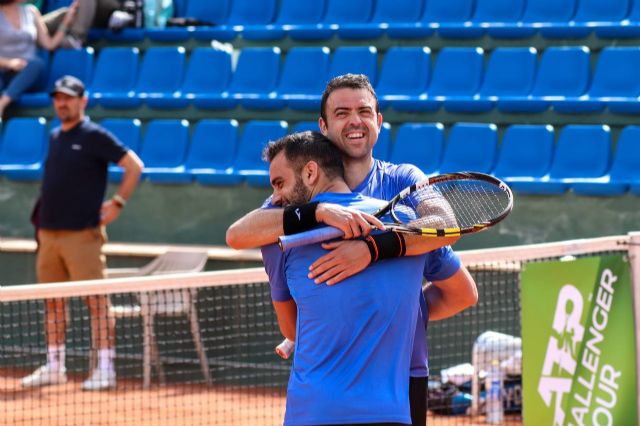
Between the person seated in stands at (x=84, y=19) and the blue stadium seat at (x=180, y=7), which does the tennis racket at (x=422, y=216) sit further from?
the blue stadium seat at (x=180, y=7)

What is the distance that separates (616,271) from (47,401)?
394 centimetres

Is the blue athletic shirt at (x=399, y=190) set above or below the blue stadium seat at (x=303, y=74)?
below

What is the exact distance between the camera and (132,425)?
7.48 meters

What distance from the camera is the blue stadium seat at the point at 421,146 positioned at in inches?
385

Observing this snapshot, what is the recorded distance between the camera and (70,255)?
29.0 ft

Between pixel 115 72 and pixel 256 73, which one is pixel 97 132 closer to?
pixel 256 73

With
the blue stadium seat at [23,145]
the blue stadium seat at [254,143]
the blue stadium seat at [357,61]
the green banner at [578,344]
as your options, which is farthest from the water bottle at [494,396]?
the blue stadium seat at [23,145]

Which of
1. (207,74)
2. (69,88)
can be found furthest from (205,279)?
(207,74)

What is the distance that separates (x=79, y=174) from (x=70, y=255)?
597mm

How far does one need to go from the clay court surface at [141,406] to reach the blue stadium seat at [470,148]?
2.51m

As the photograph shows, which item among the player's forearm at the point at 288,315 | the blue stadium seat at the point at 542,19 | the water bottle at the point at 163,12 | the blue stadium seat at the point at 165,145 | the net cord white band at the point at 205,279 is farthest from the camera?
the water bottle at the point at 163,12

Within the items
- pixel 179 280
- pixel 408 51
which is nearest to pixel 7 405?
pixel 179 280

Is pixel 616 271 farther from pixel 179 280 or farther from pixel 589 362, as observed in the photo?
pixel 179 280

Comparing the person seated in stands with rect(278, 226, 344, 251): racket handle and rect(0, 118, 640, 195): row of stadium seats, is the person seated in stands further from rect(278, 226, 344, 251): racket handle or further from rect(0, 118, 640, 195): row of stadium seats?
rect(278, 226, 344, 251): racket handle
